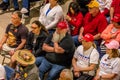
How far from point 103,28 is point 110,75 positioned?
1113mm

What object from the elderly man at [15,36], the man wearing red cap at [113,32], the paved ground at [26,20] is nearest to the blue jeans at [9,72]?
the elderly man at [15,36]

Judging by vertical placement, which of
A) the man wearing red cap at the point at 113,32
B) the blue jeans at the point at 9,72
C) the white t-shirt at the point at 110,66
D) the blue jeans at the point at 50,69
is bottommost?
the blue jeans at the point at 50,69

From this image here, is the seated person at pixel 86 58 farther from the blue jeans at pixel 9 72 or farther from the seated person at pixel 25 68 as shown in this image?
the blue jeans at pixel 9 72

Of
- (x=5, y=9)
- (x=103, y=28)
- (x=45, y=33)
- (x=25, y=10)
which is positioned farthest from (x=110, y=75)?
(x=5, y=9)

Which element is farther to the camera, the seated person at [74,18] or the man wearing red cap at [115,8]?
the man wearing red cap at [115,8]

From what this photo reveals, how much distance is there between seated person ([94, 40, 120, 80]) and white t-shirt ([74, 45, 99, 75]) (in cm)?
20

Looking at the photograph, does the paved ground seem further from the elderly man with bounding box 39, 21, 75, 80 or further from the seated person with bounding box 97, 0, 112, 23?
the elderly man with bounding box 39, 21, 75, 80

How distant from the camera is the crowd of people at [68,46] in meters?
5.10

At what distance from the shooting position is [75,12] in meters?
6.37

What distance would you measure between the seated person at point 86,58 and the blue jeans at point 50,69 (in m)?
0.26

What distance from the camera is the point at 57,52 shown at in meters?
5.62

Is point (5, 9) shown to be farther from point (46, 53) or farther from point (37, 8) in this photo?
point (46, 53)

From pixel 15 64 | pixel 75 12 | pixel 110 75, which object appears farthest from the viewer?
pixel 75 12

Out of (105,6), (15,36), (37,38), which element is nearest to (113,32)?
(105,6)
